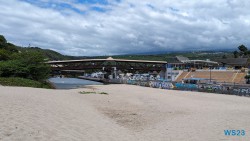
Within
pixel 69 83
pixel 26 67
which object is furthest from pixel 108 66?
pixel 26 67

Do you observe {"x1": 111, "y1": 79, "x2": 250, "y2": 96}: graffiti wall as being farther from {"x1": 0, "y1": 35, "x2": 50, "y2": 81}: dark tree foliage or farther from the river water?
{"x1": 0, "y1": 35, "x2": 50, "y2": 81}: dark tree foliage

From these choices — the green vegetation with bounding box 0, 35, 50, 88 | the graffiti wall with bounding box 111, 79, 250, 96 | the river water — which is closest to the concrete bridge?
the river water

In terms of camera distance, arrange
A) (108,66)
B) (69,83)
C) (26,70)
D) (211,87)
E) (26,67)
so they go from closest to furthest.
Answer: (211,87) → (26,70) → (26,67) → (69,83) → (108,66)

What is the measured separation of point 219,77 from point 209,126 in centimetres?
6660

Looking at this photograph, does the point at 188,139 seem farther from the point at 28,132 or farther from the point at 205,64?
the point at 205,64

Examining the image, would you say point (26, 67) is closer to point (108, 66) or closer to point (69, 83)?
point (69, 83)

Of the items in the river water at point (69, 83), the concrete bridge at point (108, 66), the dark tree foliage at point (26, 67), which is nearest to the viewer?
the dark tree foliage at point (26, 67)

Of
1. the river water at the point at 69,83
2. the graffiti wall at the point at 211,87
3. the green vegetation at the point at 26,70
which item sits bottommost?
the river water at the point at 69,83

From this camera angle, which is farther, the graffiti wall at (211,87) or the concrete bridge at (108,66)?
the concrete bridge at (108,66)

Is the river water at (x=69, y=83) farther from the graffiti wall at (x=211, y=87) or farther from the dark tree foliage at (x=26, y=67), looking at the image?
the graffiti wall at (x=211, y=87)

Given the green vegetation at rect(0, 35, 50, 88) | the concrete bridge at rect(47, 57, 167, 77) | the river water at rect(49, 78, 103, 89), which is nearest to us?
the green vegetation at rect(0, 35, 50, 88)

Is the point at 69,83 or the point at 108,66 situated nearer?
the point at 69,83

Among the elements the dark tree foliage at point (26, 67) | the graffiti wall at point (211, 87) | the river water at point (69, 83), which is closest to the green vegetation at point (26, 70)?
the dark tree foliage at point (26, 67)

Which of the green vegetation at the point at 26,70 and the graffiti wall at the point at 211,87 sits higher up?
the green vegetation at the point at 26,70
